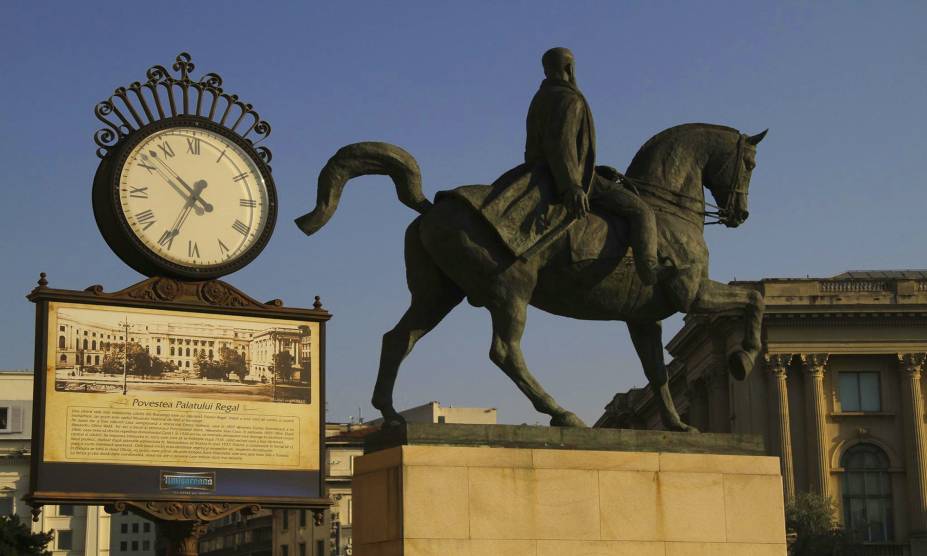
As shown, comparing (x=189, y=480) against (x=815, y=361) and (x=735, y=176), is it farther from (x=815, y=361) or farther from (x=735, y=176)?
(x=815, y=361)

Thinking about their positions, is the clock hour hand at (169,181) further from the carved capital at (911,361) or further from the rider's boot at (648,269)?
the carved capital at (911,361)

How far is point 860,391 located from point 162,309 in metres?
54.6

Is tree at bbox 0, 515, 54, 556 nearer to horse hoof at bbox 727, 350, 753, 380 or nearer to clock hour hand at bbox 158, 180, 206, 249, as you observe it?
clock hour hand at bbox 158, 180, 206, 249

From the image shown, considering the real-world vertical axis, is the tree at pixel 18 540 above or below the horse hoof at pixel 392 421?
below

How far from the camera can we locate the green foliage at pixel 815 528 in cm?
6303

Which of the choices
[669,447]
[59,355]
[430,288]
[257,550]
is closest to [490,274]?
[430,288]

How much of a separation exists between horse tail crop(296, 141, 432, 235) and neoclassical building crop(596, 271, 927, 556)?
203 ft

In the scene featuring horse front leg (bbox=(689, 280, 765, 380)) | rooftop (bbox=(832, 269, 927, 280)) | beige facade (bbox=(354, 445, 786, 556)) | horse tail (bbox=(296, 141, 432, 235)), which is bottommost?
beige facade (bbox=(354, 445, 786, 556))

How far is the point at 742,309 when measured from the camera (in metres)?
14.6

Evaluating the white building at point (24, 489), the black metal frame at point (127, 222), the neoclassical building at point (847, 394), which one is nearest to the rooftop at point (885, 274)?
the neoclassical building at point (847, 394)

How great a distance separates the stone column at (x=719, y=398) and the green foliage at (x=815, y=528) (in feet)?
35.0

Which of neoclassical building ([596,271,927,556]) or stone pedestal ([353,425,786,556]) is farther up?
neoclassical building ([596,271,927,556])

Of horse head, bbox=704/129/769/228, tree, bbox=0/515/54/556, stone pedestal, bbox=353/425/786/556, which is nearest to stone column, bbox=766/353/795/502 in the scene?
tree, bbox=0/515/54/556

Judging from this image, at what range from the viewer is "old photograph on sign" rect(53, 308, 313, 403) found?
96.5 ft
